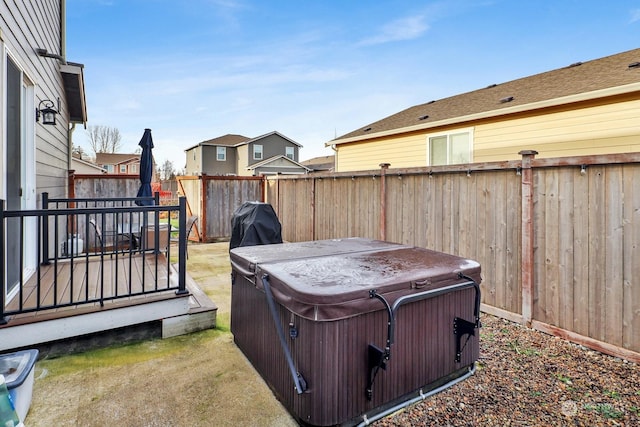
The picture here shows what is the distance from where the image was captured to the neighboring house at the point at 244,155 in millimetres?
25609

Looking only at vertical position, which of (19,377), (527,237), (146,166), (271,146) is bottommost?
(19,377)

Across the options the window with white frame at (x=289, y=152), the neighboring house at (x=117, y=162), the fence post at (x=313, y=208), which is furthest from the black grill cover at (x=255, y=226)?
the neighboring house at (x=117, y=162)

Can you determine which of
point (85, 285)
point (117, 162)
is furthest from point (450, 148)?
point (117, 162)

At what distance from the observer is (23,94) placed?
3.62 metres

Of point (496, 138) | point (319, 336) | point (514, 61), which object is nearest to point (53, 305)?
point (319, 336)

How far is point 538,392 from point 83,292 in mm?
3966

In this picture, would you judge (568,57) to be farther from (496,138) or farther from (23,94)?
(23,94)

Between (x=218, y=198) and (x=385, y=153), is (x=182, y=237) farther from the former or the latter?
(x=385, y=153)

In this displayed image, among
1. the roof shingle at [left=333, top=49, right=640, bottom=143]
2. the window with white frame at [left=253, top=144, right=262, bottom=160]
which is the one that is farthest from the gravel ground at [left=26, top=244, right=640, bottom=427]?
A: the window with white frame at [left=253, top=144, right=262, bottom=160]

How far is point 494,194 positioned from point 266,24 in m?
7.91

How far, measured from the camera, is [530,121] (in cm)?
636

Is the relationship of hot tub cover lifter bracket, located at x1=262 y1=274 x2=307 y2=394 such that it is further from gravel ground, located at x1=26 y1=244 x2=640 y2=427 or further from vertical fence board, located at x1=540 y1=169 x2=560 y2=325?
vertical fence board, located at x1=540 y1=169 x2=560 y2=325

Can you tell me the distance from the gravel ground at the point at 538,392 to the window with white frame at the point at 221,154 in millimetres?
26046

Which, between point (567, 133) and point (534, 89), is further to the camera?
point (534, 89)
